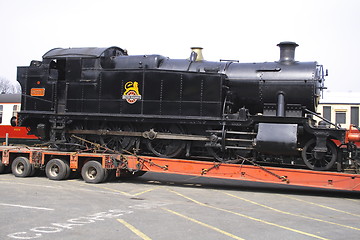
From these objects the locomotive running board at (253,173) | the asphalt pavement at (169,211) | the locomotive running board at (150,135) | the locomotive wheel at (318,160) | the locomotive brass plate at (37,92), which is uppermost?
the locomotive brass plate at (37,92)

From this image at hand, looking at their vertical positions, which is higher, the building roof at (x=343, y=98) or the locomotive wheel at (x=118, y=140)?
the building roof at (x=343, y=98)

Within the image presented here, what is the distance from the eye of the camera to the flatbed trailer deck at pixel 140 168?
422 inches

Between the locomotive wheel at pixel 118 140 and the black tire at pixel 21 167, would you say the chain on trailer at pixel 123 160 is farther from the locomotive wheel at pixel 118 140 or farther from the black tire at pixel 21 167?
the black tire at pixel 21 167

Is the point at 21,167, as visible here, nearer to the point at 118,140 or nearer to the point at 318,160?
the point at 118,140

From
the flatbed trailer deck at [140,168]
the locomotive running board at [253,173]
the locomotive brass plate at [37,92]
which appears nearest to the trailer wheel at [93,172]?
the flatbed trailer deck at [140,168]

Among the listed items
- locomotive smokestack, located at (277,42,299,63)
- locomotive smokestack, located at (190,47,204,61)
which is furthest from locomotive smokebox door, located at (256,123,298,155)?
locomotive smokestack, located at (190,47,204,61)

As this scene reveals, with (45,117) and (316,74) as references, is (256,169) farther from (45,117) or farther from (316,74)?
(45,117)

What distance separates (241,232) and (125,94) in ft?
24.0

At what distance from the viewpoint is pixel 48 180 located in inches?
515

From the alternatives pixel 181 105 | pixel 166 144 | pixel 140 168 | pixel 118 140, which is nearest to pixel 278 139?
pixel 181 105

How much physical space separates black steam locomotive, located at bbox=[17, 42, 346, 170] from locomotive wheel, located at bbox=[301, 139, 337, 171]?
0.03 m

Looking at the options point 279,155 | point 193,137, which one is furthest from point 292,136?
point 193,137

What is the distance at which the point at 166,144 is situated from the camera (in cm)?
1290

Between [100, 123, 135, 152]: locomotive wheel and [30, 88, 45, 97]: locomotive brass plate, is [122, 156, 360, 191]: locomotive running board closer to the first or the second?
[100, 123, 135, 152]: locomotive wheel
